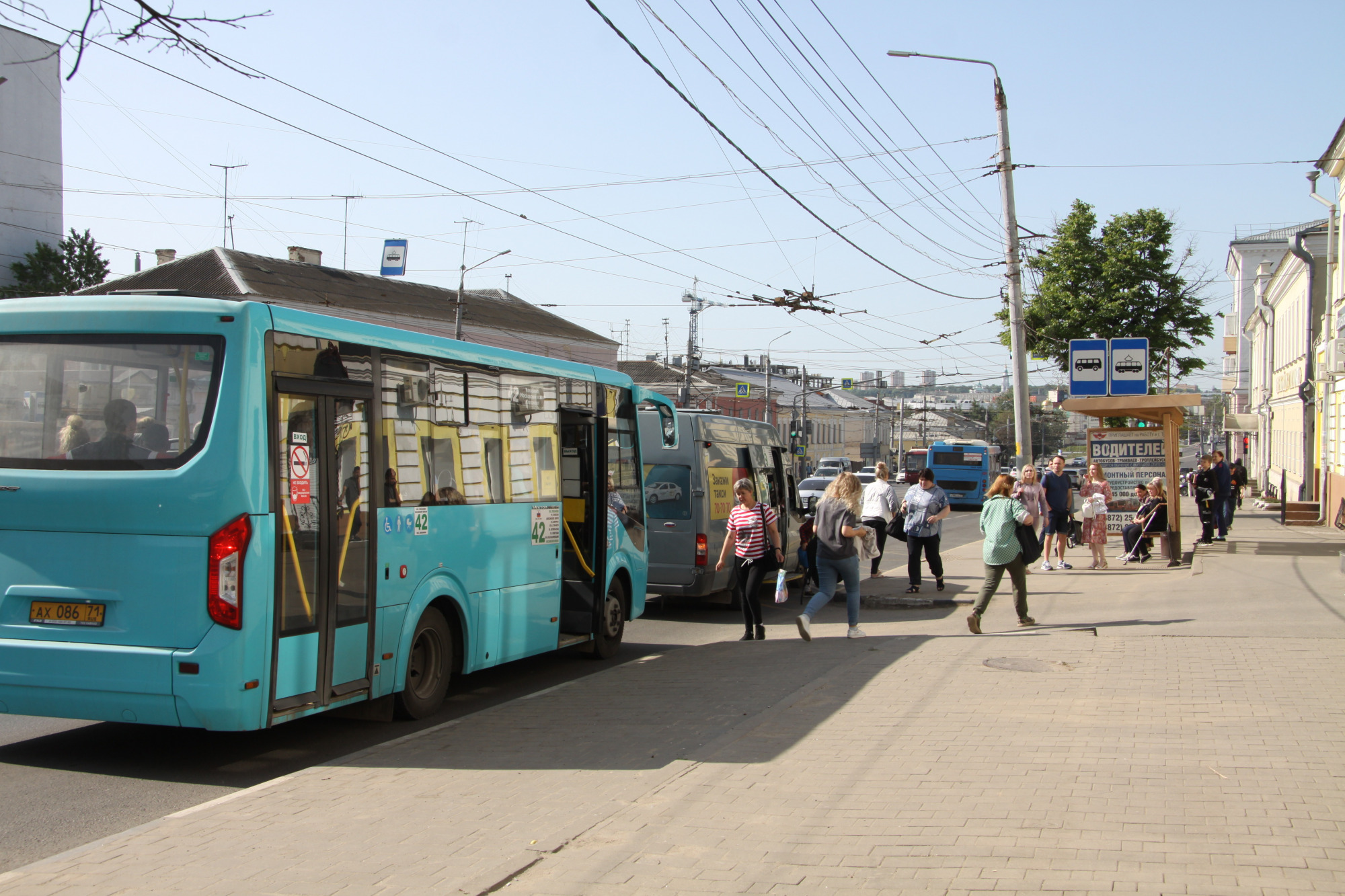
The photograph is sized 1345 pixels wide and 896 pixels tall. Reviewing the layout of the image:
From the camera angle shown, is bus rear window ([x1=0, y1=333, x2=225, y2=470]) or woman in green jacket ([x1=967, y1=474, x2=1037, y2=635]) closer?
bus rear window ([x1=0, y1=333, x2=225, y2=470])

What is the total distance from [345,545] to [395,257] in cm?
3169

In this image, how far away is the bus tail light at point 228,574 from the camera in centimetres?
594

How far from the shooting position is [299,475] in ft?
21.0

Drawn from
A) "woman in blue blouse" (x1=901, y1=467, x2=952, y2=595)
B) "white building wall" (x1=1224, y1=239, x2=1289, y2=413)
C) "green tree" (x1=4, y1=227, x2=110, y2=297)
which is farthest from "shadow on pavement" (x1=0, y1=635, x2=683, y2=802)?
"white building wall" (x1=1224, y1=239, x2=1289, y2=413)

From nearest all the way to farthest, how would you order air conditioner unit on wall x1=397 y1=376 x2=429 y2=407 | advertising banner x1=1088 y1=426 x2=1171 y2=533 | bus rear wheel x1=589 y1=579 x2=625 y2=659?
1. air conditioner unit on wall x1=397 y1=376 x2=429 y2=407
2. bus rear wheel x1=589 y1=579 x2=625 y2=659
3. advertising banner x1=1088 y1=426 x2=1171 y2=533

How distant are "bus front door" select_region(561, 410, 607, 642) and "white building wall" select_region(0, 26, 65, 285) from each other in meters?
44.8

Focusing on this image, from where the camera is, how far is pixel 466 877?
14.9 feet

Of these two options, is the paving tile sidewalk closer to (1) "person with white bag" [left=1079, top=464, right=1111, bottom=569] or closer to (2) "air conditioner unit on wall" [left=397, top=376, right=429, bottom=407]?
(2) "air conditioner unit on wall" [left=397, top=376, right=429, bottom=407]

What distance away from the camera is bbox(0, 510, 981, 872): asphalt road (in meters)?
5.40

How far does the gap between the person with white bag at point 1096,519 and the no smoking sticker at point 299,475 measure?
46.3 ft

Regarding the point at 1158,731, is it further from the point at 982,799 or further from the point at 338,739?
the point at 338,739

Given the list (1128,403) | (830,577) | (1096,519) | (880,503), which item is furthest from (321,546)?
(1128,403)

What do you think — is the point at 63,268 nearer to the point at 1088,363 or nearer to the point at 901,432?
the point at 1088,363

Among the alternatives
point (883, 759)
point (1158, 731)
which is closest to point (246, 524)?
point (883, 759)
